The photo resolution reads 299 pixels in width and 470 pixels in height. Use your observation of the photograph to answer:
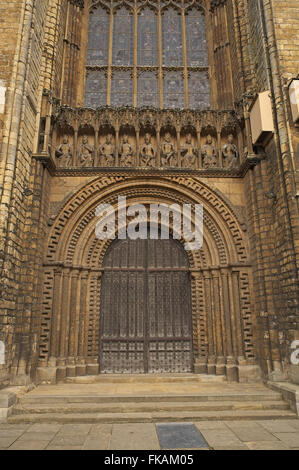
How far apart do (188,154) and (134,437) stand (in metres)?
6.89

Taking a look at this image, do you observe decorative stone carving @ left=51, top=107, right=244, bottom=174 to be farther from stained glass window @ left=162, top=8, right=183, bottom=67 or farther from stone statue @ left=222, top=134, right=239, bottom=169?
stained glass window @ left=162, top=8, right=183, bottom=67

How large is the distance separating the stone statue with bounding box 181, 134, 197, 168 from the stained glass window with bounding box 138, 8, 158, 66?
3.45 m

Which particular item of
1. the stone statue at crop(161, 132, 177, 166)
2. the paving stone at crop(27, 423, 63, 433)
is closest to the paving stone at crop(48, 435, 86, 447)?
the paving stone at crop(27, 423, 63, 433)

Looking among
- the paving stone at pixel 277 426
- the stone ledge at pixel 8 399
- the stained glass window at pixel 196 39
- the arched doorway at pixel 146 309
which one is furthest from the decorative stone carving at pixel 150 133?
the paving stone at pixel 277 426

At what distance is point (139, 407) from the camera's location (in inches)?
225

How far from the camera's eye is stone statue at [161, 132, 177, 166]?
8953 millimetres

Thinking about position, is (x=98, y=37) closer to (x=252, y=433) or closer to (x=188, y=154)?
(x=188, y=154)

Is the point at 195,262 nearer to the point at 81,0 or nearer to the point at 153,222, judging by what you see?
the point at 153,222

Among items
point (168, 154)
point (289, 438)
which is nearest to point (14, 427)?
point (289, 438)

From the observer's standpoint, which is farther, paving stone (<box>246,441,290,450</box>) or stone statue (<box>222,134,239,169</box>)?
stone statue (<box>222,134,239,169</box>)

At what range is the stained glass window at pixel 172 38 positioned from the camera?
35.3ft

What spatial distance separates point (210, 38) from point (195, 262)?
24.8 feet

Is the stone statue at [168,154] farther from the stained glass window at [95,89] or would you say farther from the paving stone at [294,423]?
the paving stone at [294,423]

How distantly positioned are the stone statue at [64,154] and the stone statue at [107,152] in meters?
0.87
